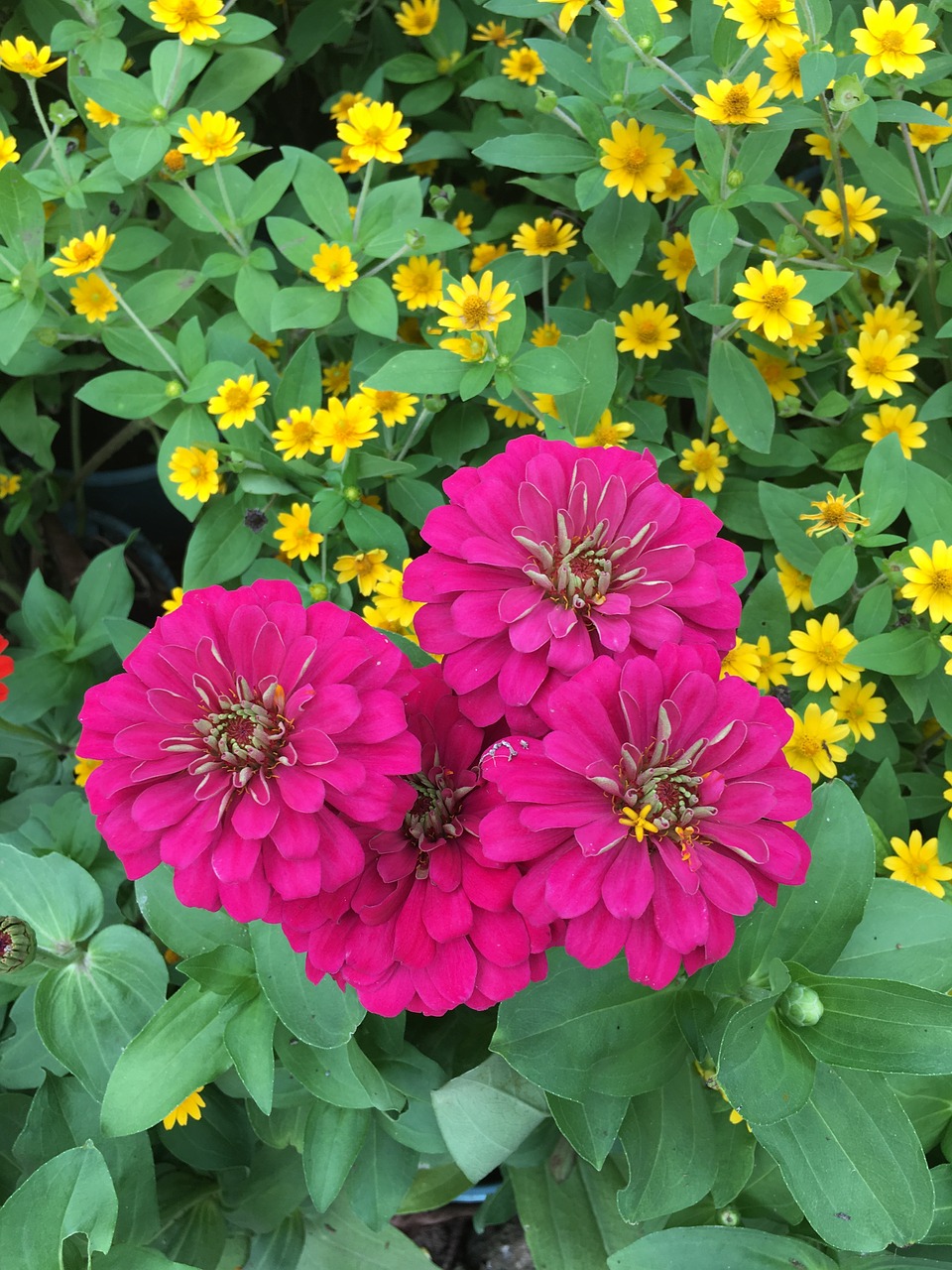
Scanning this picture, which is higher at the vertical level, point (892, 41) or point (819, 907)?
point (892, 41)

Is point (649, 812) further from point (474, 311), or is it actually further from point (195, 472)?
point (195, 472)

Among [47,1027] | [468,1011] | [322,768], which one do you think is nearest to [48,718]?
[47,1027]

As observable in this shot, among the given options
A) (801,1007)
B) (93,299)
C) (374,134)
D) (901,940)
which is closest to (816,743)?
(901,940)

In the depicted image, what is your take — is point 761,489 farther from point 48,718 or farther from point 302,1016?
point 48,718

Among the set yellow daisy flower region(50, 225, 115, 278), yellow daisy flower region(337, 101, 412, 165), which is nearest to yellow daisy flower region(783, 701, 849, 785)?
yellow daisy flower region(337, 101, 412, 165)

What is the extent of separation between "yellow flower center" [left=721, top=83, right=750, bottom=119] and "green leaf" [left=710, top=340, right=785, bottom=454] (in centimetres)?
19

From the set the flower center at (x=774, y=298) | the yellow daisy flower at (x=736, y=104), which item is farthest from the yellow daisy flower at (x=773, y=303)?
the yellow daisy flower at (x=736, y=104)

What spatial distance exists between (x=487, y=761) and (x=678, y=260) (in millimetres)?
682

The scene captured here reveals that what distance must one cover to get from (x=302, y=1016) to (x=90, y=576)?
633 mm

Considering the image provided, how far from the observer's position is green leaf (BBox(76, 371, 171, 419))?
37.6 inches

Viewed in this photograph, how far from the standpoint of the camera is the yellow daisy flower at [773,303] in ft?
2.75

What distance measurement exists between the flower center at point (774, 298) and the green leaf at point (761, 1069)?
0.57 metres

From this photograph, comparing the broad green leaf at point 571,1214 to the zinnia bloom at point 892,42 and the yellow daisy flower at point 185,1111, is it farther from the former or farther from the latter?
the zinnia bloom at point 892,42

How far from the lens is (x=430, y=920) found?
19.8 inches
